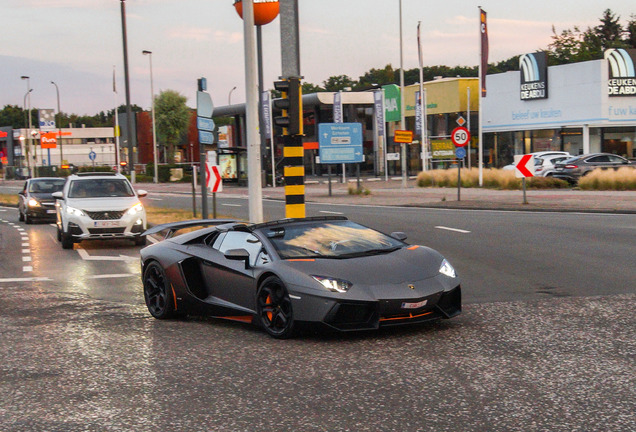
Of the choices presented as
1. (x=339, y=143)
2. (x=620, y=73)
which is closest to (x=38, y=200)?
(x=339, y=143)

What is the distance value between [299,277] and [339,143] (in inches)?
1388

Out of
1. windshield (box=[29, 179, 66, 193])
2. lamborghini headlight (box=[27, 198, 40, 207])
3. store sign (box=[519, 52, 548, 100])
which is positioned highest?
store sign (box=[519, 52, 548, 100])

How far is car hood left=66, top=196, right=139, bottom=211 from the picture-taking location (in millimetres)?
19219

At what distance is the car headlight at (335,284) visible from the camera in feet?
25.4

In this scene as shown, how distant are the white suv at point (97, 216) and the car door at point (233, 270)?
10037 mm

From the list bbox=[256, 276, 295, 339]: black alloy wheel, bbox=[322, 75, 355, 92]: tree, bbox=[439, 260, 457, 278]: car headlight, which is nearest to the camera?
bbox=[256, 276, 295, 339]: black alloy wheel

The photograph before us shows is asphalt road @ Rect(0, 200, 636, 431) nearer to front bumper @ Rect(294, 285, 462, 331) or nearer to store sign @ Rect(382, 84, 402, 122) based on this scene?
front bumper @ Rect(294, 285, 462, 331)


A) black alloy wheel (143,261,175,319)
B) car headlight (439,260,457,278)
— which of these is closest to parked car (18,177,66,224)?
black alloy wheel (143,261,175,319)

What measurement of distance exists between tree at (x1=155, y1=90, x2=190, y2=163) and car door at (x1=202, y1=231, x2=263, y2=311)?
91.7 meters

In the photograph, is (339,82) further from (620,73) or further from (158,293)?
(158,293)

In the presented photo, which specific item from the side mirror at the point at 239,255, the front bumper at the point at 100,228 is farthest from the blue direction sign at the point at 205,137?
the side mirror at the point at 239,255

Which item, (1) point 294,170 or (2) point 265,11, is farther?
(2) point 265,11

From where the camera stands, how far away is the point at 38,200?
92.0 ft

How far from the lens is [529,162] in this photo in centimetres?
2725
